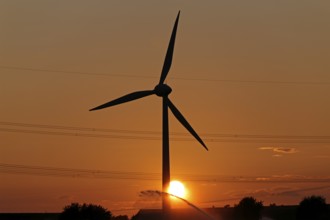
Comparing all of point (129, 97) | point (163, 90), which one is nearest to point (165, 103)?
point (163, 90)

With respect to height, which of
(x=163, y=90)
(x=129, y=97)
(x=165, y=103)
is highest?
(x=129, y=97)

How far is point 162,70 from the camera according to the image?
15375 cm

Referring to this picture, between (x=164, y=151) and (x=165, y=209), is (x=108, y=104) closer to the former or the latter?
(x=164, y=151)

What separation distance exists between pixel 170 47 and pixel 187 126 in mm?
15735

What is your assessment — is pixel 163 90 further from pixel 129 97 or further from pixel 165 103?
pixel 129 97

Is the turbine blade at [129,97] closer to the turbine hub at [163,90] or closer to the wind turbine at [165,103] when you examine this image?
the wind turbine at [165,103]

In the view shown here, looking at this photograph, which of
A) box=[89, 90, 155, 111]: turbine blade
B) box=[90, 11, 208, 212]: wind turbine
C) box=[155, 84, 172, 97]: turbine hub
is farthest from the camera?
box=[89, 90, 155, 111]: turbine blade

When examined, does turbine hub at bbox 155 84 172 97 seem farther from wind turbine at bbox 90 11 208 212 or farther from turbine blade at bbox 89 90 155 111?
turbine blade at bbox 89 90 155 111

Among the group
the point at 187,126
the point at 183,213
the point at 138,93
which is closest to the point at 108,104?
the point at 138,93

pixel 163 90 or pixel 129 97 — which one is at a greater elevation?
pixel 129 97

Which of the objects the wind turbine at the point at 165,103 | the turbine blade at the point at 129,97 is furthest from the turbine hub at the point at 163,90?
the turbine blade at the point at 129,97

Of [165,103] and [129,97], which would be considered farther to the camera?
→ [129,97]

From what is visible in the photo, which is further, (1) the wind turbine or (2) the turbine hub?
(2) the turbine hub

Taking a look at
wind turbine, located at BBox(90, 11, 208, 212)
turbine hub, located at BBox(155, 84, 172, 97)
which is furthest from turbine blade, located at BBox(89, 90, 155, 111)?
turbine hub, located at BBox(155, 84, 172, 97)
